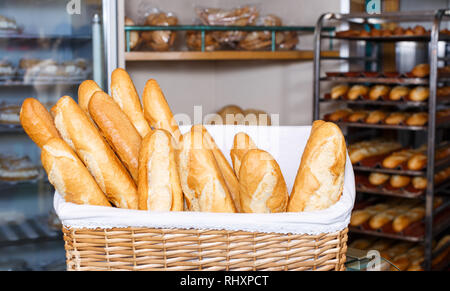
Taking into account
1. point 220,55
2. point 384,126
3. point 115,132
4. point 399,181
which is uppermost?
point 220,55

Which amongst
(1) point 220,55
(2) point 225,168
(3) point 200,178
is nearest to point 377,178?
(1) point 220,55

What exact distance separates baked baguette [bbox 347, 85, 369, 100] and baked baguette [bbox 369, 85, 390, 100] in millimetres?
37

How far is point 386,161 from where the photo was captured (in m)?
2.37

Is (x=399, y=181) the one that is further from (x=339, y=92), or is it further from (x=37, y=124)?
(x=37, y=124)

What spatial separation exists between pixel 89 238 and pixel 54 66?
1643 mm

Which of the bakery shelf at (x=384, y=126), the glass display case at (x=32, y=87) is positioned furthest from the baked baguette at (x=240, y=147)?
the bakery shelf at (x=384, y=126)

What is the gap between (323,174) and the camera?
2.30 feet

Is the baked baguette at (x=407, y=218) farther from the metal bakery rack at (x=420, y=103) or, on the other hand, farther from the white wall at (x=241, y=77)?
the white wall at (x=241, y=77)

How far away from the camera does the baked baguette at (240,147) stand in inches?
32.0

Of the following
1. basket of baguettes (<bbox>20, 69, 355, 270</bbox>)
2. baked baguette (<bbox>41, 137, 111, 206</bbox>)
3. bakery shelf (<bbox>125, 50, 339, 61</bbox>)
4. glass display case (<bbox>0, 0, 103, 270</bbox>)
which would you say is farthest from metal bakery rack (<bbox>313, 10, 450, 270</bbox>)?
baked baguette (<bbox>41, 137, 111, 206</bbox>)

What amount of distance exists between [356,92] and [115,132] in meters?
1.90

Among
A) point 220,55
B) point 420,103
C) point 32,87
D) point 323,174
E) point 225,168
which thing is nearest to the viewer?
point 323,174
